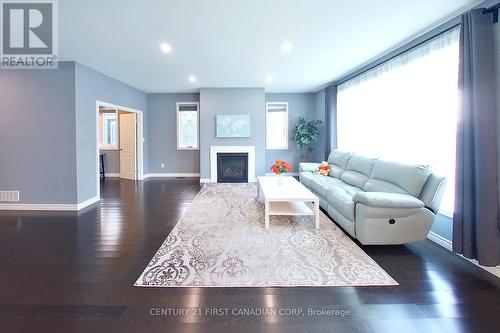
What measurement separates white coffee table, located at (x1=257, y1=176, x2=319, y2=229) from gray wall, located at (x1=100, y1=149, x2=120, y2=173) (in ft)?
18.7

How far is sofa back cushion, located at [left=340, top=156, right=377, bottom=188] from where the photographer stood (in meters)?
4.10

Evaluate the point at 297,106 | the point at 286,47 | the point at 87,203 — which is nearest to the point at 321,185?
the point at 286,47

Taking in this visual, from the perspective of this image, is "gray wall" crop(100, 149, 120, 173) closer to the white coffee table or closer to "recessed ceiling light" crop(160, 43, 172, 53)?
"recessed ceiling light" crop(160, 43, 172, 53)

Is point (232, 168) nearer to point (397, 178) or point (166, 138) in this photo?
point (166, 138)

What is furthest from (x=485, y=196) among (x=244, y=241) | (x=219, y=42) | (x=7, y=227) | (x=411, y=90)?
(x=7, y=227)

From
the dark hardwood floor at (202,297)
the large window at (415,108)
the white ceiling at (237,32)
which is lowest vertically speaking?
the dark hardwood floor at (202,297)

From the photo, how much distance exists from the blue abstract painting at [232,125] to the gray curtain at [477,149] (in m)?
4.98

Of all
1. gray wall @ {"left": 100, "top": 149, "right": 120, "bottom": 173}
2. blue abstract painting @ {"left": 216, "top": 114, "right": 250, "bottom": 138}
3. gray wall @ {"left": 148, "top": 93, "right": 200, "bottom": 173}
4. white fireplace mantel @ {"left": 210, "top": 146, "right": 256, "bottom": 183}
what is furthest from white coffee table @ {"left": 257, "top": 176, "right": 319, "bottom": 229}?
gray wall @ {"left": 100, "top": 149, "right": 120, "bottom": 173}

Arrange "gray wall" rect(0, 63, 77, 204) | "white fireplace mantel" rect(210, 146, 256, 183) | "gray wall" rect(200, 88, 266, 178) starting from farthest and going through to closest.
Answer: "white fireplace mantel" rect(210, 146, 256, 183), "gray wall" rect(200, 88, 266, 178), "gray wall" rect(0, 63, 77, 204)

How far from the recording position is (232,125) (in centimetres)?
693

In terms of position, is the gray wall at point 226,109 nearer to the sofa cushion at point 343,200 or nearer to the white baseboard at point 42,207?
the white baseboard at point 42,207

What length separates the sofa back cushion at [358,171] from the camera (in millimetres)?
4102

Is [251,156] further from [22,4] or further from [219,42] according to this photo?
[22,4]

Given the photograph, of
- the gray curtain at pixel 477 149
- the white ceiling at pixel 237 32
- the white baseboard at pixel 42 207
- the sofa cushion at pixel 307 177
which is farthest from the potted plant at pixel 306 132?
the white baseboard at pixel 42 207
